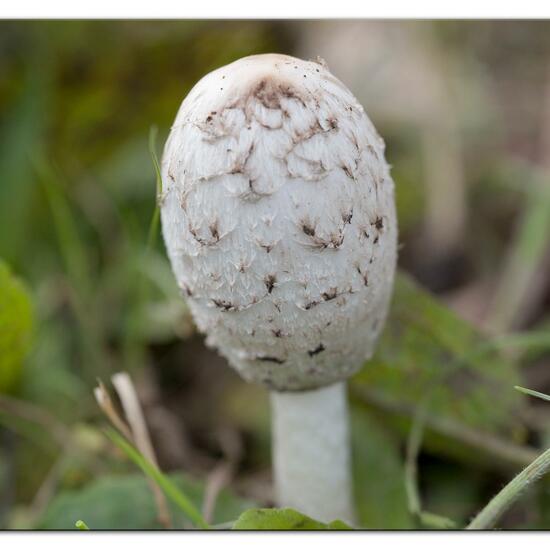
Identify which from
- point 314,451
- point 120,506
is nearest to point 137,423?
point 120,506

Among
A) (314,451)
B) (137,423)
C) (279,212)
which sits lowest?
(314,451)

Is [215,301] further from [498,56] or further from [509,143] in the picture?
[498,56]

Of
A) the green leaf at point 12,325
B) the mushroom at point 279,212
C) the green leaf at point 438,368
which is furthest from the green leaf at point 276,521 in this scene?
the green leaf at point 12,325

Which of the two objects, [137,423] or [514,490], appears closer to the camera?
[514,490]

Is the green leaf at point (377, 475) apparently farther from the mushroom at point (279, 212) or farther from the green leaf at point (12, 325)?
the green leaf at point (12, 325)

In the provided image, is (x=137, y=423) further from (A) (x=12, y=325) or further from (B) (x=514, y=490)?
(B) (x=514, y=490)

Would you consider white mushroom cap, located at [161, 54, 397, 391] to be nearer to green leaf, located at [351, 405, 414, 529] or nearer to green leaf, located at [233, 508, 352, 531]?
green leaf, located at [233, 508, 352, 531]

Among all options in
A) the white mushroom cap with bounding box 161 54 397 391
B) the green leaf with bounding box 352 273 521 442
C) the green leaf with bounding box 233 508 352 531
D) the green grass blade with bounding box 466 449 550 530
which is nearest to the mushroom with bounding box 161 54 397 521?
the white mushroom cap with bounding box 161 54 397 391
